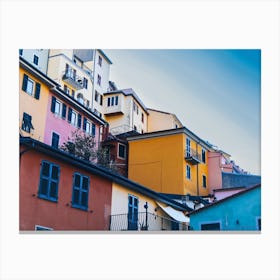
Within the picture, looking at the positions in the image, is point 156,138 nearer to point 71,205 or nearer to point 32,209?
point 71,205

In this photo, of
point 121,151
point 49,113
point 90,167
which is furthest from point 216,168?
point 90,167

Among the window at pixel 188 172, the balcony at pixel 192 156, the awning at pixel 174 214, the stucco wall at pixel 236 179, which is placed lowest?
the awning at pixel 174 214

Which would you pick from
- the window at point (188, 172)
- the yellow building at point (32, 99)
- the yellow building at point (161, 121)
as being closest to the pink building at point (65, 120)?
the yellow building at point (32, 99)

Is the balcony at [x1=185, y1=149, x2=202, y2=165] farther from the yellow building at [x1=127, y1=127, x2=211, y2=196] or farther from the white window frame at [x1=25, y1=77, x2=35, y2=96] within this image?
the white window frame at [x1=25, y1=77, x2=35, y2=96]

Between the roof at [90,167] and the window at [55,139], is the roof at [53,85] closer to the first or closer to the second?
the window at [55,139]

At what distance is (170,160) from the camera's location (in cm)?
2553

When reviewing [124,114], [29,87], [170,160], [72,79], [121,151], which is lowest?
[170,160]

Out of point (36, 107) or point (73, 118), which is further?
point (73, 118)

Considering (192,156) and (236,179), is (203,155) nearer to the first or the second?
(192,156)

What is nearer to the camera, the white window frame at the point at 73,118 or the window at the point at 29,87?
the window at the point at 29,87

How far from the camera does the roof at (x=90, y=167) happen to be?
49.0ft

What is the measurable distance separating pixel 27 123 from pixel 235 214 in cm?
940

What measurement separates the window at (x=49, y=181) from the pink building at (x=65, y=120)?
6.56 metres
